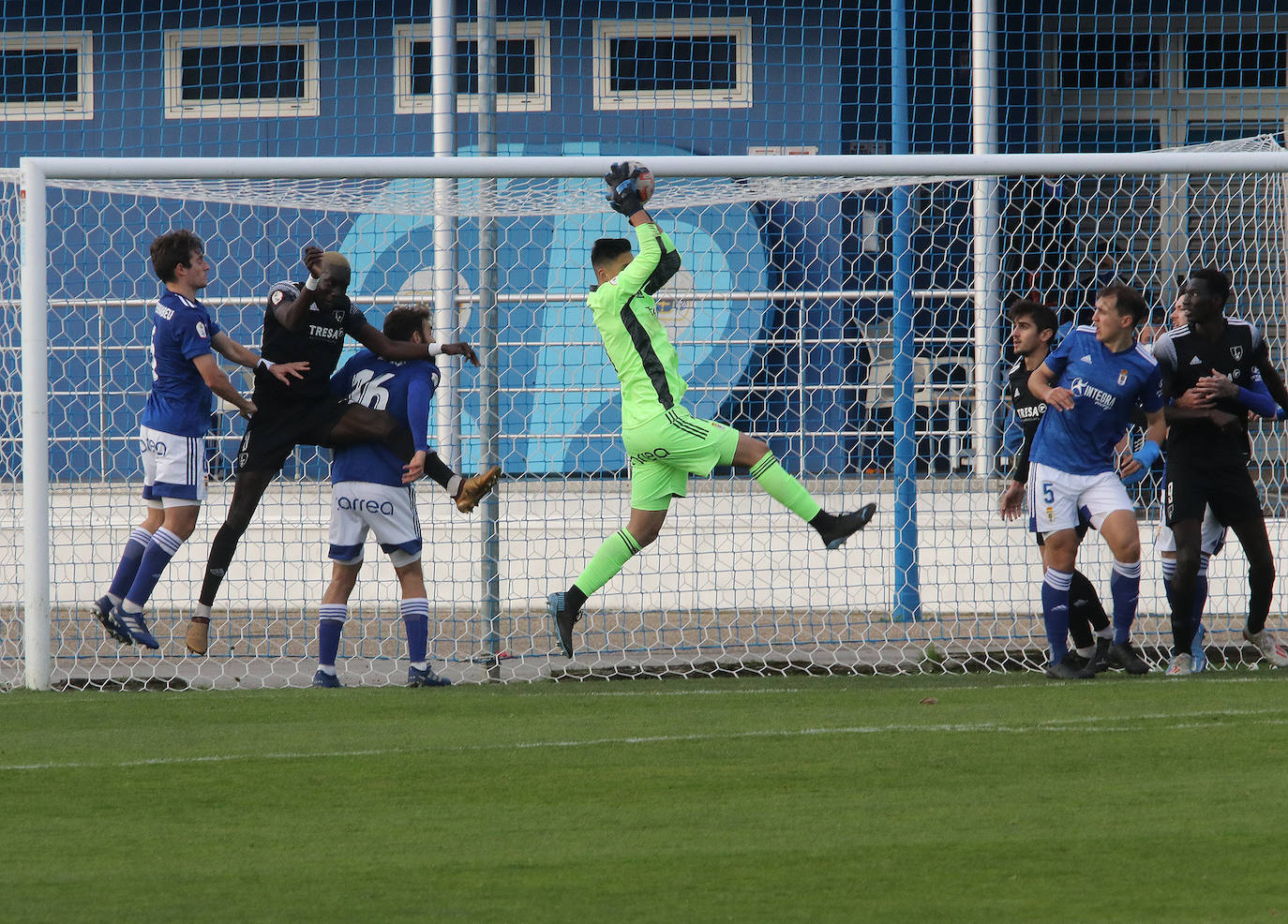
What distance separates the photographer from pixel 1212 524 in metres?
8.01

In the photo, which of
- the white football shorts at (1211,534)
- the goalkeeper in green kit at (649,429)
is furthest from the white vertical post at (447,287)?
the white football shorts at (1211,534)

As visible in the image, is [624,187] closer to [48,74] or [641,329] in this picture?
[641,329]

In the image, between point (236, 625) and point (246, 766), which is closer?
point (246, 766)

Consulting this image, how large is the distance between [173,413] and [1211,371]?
4.82 meters

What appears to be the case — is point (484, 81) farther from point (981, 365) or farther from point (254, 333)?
point (254, 333)

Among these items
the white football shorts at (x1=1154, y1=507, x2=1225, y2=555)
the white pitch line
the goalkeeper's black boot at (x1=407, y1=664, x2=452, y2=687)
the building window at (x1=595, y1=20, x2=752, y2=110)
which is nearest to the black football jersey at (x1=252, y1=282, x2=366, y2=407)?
the goalkeeper's black boot at (x1=407, y1=664, x2=452, y2=687)

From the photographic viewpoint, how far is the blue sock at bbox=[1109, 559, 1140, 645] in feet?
24.5

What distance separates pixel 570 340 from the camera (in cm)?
1139

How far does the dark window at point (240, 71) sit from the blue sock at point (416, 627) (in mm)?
6666

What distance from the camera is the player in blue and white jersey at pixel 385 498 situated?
757 cm

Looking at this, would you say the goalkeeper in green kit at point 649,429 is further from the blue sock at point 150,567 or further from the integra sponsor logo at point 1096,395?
the blue sock at point 150,567

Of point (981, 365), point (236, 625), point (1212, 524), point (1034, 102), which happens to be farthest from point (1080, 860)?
point (1034, 102)

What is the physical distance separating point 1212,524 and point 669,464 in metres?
2.70

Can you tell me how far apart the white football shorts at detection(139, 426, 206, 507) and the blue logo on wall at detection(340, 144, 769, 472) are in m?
1.47
